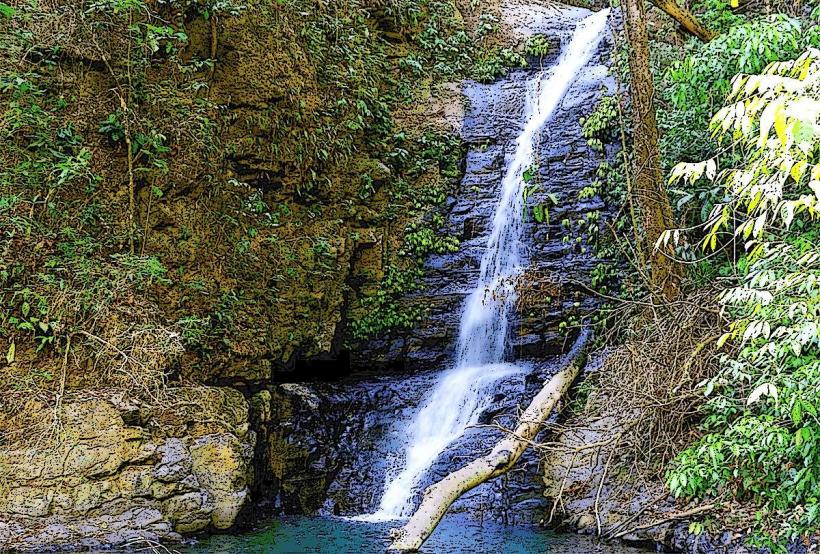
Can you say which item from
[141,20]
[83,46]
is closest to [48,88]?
[83,46]

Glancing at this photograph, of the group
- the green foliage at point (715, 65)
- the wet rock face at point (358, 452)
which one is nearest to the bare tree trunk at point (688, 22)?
the green foliage at point (715, 65)

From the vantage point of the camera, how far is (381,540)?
7.11m

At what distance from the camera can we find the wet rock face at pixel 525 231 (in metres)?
10.8

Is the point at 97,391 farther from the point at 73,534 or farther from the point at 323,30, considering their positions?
the point at 323,30

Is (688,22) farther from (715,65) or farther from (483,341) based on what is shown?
(483,341)

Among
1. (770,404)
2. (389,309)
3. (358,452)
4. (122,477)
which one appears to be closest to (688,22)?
(770,404)

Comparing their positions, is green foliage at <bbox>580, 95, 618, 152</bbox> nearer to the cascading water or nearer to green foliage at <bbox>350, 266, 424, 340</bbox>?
the cascading water

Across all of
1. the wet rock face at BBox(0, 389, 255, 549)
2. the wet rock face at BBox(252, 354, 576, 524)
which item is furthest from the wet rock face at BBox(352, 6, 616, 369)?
the wet rock face at BBox(0, 389, 255, 549)

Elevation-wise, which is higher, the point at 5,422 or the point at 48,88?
the point at 48,88

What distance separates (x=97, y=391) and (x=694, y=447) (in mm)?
6247

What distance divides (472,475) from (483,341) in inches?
191

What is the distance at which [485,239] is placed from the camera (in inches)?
478

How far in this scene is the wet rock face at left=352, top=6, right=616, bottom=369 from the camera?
10.8m

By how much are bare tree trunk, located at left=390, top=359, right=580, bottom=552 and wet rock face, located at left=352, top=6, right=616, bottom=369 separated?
2199 mm
